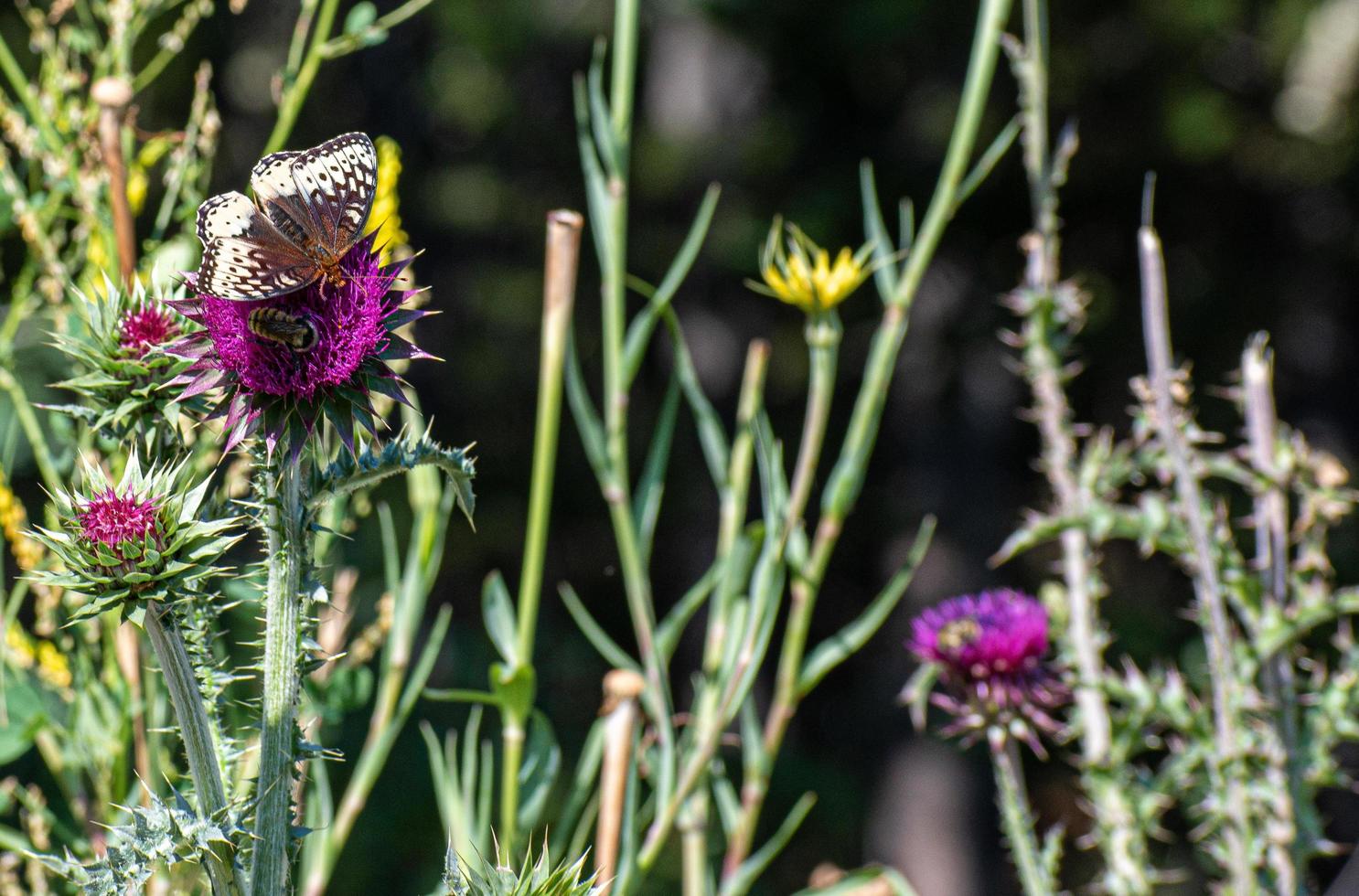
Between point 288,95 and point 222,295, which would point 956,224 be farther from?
point 222,295

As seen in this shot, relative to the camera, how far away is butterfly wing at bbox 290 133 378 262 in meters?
0.60

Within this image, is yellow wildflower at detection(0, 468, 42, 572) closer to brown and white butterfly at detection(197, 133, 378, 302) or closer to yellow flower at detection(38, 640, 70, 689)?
yellow flower at detection(38, 640, 70, 689)

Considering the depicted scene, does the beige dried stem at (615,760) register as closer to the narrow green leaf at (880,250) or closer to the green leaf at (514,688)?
the green leaf at (514,688)

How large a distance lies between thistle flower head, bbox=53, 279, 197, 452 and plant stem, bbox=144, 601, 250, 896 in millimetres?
148

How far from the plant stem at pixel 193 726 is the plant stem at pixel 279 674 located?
16mm

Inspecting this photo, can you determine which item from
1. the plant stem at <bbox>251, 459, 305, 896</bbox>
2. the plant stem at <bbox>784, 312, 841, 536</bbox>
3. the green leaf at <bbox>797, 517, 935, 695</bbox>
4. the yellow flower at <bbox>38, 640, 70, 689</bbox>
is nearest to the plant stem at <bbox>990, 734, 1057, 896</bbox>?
the green leaf at <bbox>797, 517, 935, 695</bbox>

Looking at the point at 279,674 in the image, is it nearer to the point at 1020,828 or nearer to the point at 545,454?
the point at 545,454

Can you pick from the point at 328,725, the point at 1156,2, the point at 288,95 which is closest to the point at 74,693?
the point at 328,725

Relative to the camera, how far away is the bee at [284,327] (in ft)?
1.87

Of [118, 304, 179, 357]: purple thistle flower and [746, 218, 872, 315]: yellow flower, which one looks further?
[746, 218, 872, 315]: yellow flower

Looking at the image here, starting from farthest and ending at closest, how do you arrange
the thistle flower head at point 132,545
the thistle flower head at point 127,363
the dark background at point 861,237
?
the dark background at point 861,237
the thistle flower head at point 127,363
the thistle flower head at point 132,545

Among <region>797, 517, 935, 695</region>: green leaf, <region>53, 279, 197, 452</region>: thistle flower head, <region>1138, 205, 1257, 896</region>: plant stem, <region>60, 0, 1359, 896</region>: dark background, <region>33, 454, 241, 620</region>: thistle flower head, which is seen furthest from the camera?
<region>60, 0, 1359, 896</region>: dark background

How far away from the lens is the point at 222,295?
549mm

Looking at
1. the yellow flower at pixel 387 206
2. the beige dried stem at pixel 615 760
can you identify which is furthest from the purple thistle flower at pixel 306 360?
the beige dried stem at pixel 615 760
